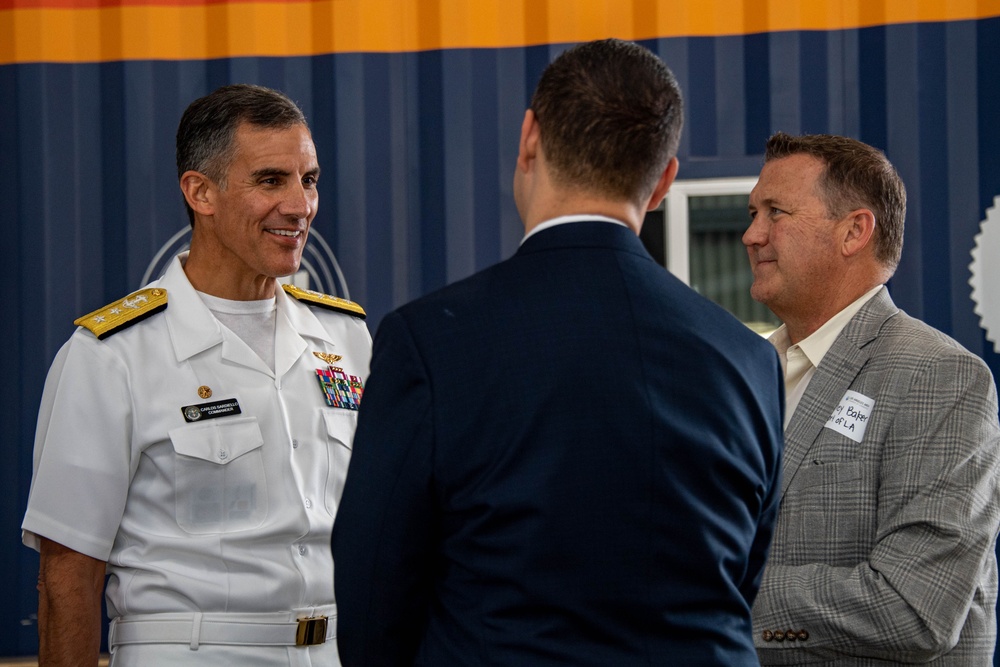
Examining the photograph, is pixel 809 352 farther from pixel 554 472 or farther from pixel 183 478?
pixel 183 478

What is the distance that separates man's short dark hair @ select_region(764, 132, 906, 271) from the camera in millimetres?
2246

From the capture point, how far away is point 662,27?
292cm

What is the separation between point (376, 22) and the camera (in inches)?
118

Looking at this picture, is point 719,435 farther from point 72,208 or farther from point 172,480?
point 72,208

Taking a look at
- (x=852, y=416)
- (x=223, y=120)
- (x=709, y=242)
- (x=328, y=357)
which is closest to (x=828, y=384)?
(x=852, y=416)

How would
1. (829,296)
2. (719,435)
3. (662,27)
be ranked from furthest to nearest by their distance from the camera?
1. (662,27)
2. (829,296)
3. (719,435)

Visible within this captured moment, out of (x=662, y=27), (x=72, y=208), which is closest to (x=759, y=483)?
(x=662, y=27)

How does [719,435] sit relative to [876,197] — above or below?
below

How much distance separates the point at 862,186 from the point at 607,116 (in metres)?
1.15

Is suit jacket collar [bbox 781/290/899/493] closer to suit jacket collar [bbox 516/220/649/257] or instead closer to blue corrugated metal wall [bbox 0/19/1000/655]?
blue corrugated metal wall [bbox 0/19/1000/655]

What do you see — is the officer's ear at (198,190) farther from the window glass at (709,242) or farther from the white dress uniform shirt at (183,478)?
the window glass at (709,242)

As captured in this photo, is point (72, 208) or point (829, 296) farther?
point (72, 208)

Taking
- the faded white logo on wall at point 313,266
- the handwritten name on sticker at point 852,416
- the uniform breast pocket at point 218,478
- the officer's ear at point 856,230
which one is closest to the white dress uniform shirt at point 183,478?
the uniform breast pocket at point 218,478

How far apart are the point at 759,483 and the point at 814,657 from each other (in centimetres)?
76
